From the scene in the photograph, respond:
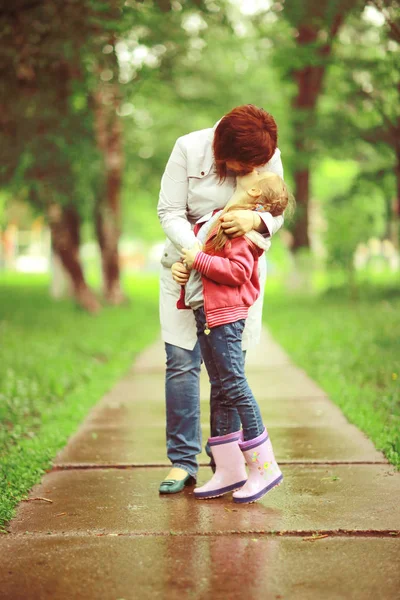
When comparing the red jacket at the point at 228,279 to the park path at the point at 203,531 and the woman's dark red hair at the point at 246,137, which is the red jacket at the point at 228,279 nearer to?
the woman's dark red hair at the point at 246,137

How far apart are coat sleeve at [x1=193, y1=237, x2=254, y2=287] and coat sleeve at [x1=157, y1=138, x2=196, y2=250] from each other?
246mm

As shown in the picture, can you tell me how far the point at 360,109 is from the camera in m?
15.4

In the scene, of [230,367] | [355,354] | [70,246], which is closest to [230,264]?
[230,367]

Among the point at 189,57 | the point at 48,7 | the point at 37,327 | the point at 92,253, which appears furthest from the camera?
the point at 92,253

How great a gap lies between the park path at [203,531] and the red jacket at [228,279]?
901mm

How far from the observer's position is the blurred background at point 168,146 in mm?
8609

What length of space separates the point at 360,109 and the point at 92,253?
63072 mm

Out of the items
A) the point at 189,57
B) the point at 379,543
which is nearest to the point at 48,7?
the point at 379,543

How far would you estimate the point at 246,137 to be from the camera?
3836 mm

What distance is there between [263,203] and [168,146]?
2116 cm

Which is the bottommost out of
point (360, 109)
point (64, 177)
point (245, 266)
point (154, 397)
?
point (154, 397)

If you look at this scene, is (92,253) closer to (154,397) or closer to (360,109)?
(360,109)

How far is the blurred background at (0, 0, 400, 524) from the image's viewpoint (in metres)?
8.61

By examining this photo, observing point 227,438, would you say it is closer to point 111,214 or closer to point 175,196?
point 175,196
